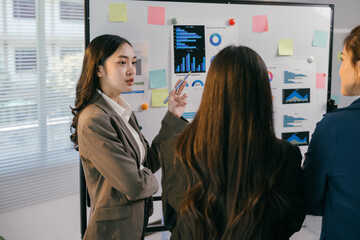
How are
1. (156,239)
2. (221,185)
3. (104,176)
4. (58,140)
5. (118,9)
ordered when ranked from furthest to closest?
(156,239)
(58,140)
(118,9)
(104,176)
(221,185)

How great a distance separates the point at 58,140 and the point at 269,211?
1.87 metres

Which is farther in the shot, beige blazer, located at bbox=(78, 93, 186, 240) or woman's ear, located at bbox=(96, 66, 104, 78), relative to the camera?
woman's ear, located at bbox=(96, 66, 104, 78)

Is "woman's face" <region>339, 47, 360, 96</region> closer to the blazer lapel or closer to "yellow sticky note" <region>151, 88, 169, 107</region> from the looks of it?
the blazer lapel

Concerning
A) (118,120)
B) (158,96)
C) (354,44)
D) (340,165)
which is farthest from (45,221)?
(354,44)

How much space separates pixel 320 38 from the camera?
238 centimetres

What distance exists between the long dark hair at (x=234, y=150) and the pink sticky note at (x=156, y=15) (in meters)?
1.10

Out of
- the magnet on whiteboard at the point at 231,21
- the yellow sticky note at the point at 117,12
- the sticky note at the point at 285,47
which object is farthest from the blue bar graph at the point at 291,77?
the yellow sticky note at the point at 117,12

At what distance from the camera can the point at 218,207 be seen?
39.2 inches

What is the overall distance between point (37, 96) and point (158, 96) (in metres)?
0.89

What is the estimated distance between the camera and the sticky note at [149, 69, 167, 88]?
2.03 m

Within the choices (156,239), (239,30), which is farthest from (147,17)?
(156,239)

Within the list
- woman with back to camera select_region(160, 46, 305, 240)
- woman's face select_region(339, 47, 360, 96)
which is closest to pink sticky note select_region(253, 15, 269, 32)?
woman's face select_region(339, 47, 360, 96)

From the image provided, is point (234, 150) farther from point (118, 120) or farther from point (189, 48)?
point (189, 48)

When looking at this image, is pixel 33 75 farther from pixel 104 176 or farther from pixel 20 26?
pixel 104 176
